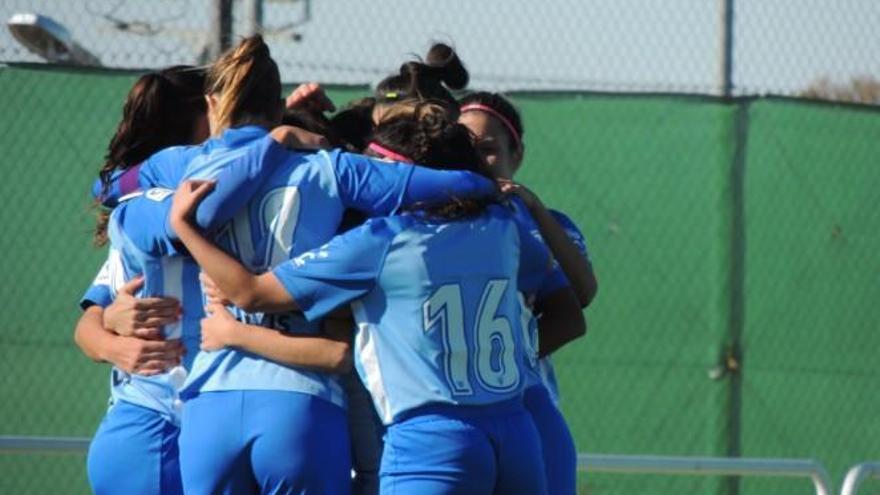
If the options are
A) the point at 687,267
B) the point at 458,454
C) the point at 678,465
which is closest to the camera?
the point at 458,454

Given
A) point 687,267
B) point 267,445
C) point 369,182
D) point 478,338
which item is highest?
point 687,267

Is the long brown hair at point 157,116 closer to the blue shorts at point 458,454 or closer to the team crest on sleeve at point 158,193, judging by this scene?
the team crest on sleeve at point 158,193

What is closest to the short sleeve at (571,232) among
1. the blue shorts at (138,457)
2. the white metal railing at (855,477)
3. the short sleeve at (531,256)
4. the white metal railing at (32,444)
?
the short sleeve at (531,256)

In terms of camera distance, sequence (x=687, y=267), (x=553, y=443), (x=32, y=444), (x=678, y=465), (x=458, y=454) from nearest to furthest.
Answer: (x=458, y=454), (x=553, y=443), (x=32, y=444), (x=678, y=465), (x=687, y=267)

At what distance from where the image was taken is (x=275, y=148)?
322 centimetres

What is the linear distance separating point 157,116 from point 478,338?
40.4 inches

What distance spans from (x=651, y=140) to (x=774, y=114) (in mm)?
571

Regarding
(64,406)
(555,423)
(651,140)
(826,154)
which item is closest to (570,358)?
(651,140)

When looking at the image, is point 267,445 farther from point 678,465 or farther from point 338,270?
point 678,465

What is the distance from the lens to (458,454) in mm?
3125

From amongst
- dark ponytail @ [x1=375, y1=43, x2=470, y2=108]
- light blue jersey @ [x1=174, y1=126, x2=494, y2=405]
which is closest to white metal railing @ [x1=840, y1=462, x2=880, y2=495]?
dark ponytail @ [x1=375, y1=43, x2=470, y2=108]

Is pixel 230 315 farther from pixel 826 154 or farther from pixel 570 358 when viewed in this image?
pixel 826 154

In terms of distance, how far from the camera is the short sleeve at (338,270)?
3.15 meters

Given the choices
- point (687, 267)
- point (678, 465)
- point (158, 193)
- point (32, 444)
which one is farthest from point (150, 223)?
point (687, 267)
